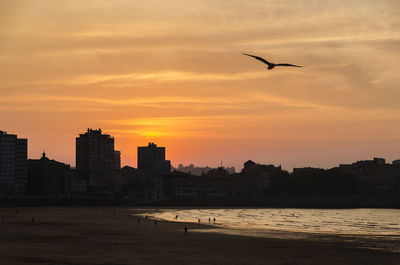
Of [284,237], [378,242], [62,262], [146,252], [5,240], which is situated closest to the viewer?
[62,262]

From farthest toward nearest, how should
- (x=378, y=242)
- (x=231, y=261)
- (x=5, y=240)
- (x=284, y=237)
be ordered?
(x=284, y=237) < (x=378, y=242) < (x=5, y=240) < (x=231, y=261)

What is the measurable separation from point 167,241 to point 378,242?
1130 inches

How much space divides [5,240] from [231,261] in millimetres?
31572

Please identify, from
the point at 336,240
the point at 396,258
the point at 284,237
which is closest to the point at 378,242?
the point at 336,240

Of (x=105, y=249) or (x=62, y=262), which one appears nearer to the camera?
(x=62, y=262)

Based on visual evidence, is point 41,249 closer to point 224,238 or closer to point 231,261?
point 231,261

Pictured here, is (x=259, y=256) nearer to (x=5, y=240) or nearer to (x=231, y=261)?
(x=231, y=261)

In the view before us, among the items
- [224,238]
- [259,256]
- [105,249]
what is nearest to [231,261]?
[259,256]

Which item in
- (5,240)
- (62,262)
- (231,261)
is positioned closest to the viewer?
(62,262)

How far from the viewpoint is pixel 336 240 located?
95188mm

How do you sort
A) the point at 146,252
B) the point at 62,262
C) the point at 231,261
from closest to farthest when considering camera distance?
the point at 62,262 → the point at 231,261 → the point at 146,252

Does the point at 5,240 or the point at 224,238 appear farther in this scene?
the point at 224,238

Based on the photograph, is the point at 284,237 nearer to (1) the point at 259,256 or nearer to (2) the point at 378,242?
(2) the point at 378,242

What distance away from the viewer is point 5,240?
84.6m
